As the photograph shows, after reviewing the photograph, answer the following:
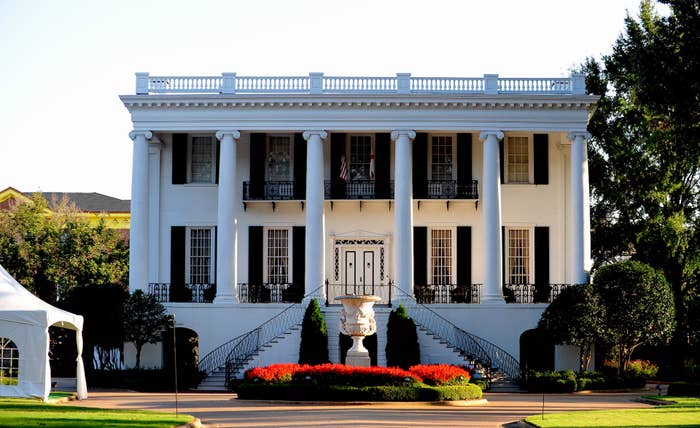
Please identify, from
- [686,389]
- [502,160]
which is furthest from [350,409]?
[502,160]

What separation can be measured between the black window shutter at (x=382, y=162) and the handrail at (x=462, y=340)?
4.59 metres

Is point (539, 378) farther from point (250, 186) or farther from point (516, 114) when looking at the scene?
point (250, 186)

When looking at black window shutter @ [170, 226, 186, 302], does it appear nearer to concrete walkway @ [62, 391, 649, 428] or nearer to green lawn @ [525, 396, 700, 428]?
concrete walkway @ [62, 391, 649, 428]

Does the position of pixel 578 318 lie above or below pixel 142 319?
above

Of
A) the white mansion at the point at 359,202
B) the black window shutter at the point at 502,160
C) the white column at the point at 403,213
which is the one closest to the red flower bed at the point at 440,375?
the white mansion at the point at 359,202

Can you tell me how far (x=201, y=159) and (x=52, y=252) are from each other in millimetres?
14714

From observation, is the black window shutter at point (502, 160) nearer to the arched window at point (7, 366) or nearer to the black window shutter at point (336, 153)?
the black window shutter at point (336, 153)

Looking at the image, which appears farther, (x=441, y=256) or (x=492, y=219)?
(x=441, y=256)

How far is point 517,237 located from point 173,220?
568 inches

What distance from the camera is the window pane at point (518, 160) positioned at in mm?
43375

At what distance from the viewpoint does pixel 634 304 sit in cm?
3741

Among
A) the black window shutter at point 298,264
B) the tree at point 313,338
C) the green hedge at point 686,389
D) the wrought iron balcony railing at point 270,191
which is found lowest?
the green hedge at point 686,389

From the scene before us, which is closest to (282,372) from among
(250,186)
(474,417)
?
(474,417)

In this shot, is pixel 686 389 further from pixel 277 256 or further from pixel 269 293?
pixel 277 256
